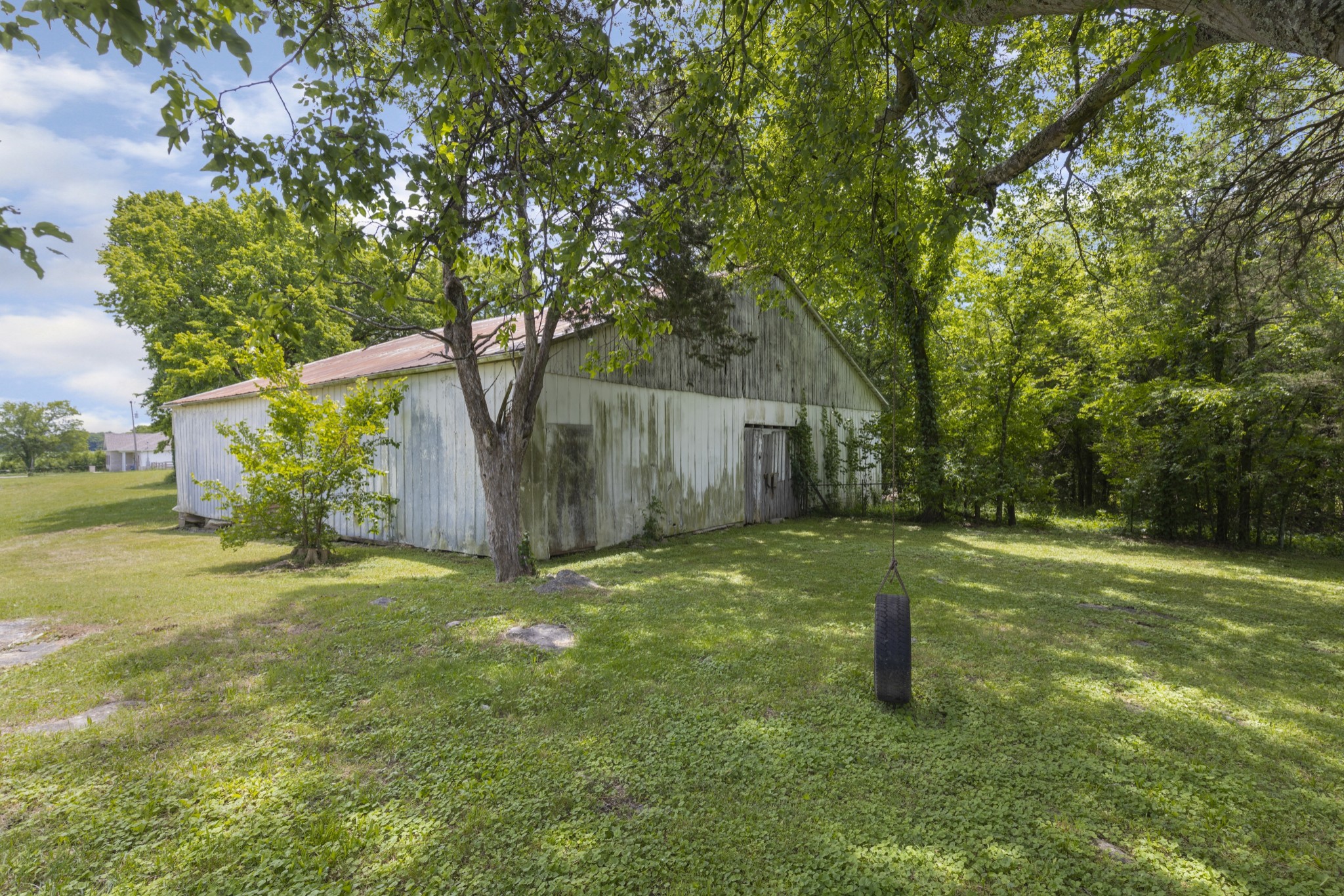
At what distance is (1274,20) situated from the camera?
11.0 feet

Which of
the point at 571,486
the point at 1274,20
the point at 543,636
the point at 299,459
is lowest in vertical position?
the point at 543,636

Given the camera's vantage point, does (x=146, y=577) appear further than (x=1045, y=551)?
No

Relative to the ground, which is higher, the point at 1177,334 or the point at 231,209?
the point at 231,209

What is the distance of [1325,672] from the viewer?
475 centimetres

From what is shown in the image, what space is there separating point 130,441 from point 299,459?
9497 cm

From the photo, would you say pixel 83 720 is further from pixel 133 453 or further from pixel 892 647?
pixel 133 453

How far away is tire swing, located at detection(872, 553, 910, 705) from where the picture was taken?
3.84 meters

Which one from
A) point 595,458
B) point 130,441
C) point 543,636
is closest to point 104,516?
point 595,458

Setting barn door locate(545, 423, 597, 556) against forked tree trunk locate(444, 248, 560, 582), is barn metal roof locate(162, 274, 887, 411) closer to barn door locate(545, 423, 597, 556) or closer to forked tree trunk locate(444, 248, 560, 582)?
forked tree trunk locate(444, 248, 560, 582)

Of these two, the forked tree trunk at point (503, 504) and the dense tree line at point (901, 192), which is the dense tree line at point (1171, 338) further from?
the forked tree trunk at point (503, 504)

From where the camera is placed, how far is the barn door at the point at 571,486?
31.5 ft

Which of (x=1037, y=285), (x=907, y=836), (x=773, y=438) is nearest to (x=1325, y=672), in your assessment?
(x=907, y=836)

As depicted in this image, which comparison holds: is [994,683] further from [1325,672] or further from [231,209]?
[231,209]

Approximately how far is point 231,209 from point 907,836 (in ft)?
106
